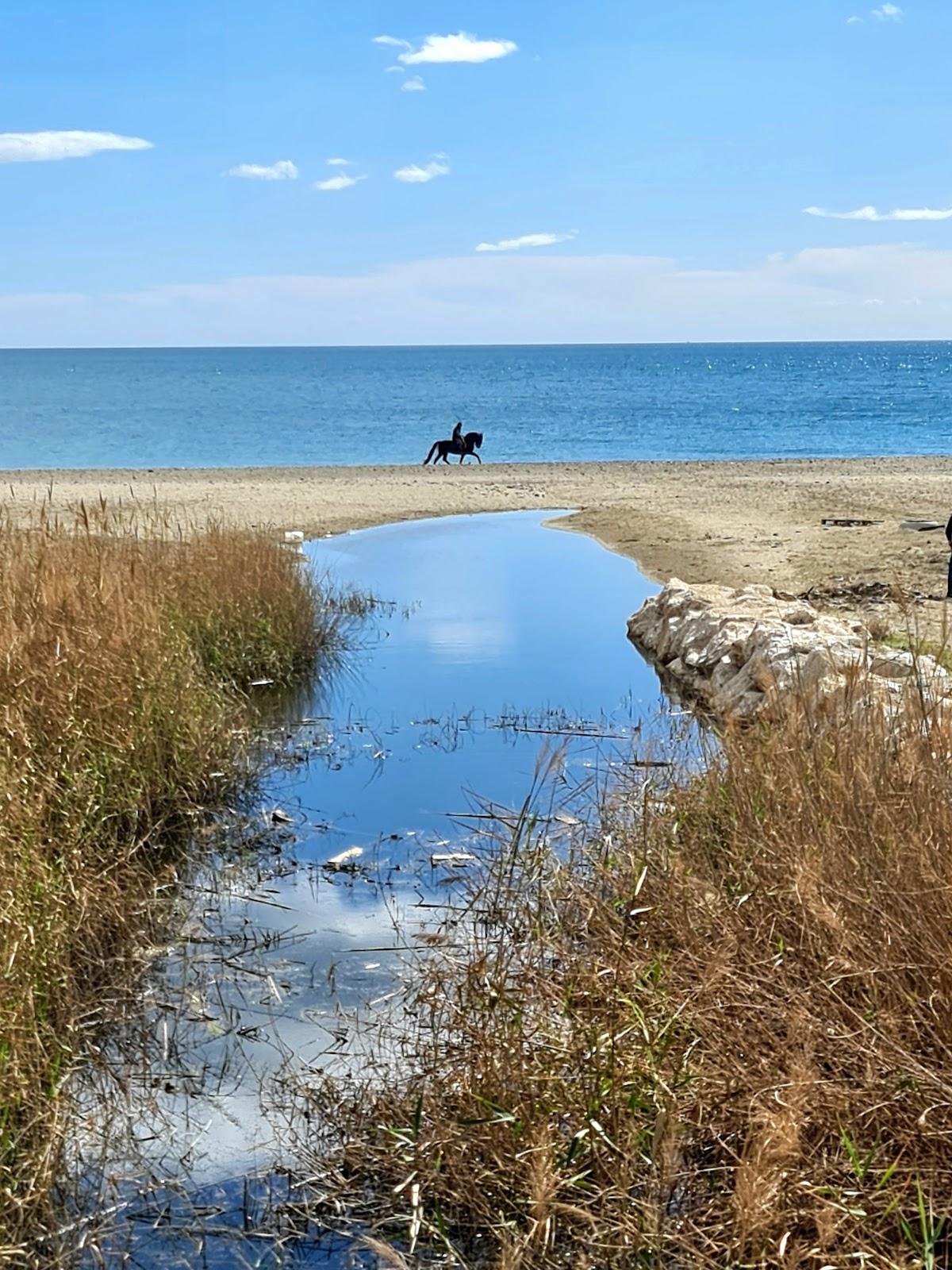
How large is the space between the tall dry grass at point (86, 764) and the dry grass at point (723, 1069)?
39.4 inches

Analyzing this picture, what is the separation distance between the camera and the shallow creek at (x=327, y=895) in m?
4.29

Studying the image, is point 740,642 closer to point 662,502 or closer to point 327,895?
point 327,895

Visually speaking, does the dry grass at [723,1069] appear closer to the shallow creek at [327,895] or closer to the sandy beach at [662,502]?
the shallow creek at [327,895]

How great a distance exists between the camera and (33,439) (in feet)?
172

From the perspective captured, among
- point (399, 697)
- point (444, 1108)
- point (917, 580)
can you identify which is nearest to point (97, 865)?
point (444, 1108)

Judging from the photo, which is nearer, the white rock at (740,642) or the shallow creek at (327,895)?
the shallow creek at (327,895)

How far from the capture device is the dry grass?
3500 mm

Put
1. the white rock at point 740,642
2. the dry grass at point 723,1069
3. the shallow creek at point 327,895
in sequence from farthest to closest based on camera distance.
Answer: the white rock at point 740,642 → the shallow creek at point 327,895 → the dry grass at point 723,1069

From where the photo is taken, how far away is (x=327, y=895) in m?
6.81

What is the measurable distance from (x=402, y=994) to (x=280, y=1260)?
156cm

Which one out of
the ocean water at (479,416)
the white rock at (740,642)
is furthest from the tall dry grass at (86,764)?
the ocean water at (479,416)

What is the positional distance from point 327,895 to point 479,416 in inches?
2344

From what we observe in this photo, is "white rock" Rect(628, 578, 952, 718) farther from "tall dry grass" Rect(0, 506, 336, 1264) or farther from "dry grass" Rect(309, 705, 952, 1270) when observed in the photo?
"tall dry grass" Rect(0, 506, 336, 1264)

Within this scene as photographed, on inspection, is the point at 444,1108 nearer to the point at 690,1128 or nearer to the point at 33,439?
the point at 690,1128
